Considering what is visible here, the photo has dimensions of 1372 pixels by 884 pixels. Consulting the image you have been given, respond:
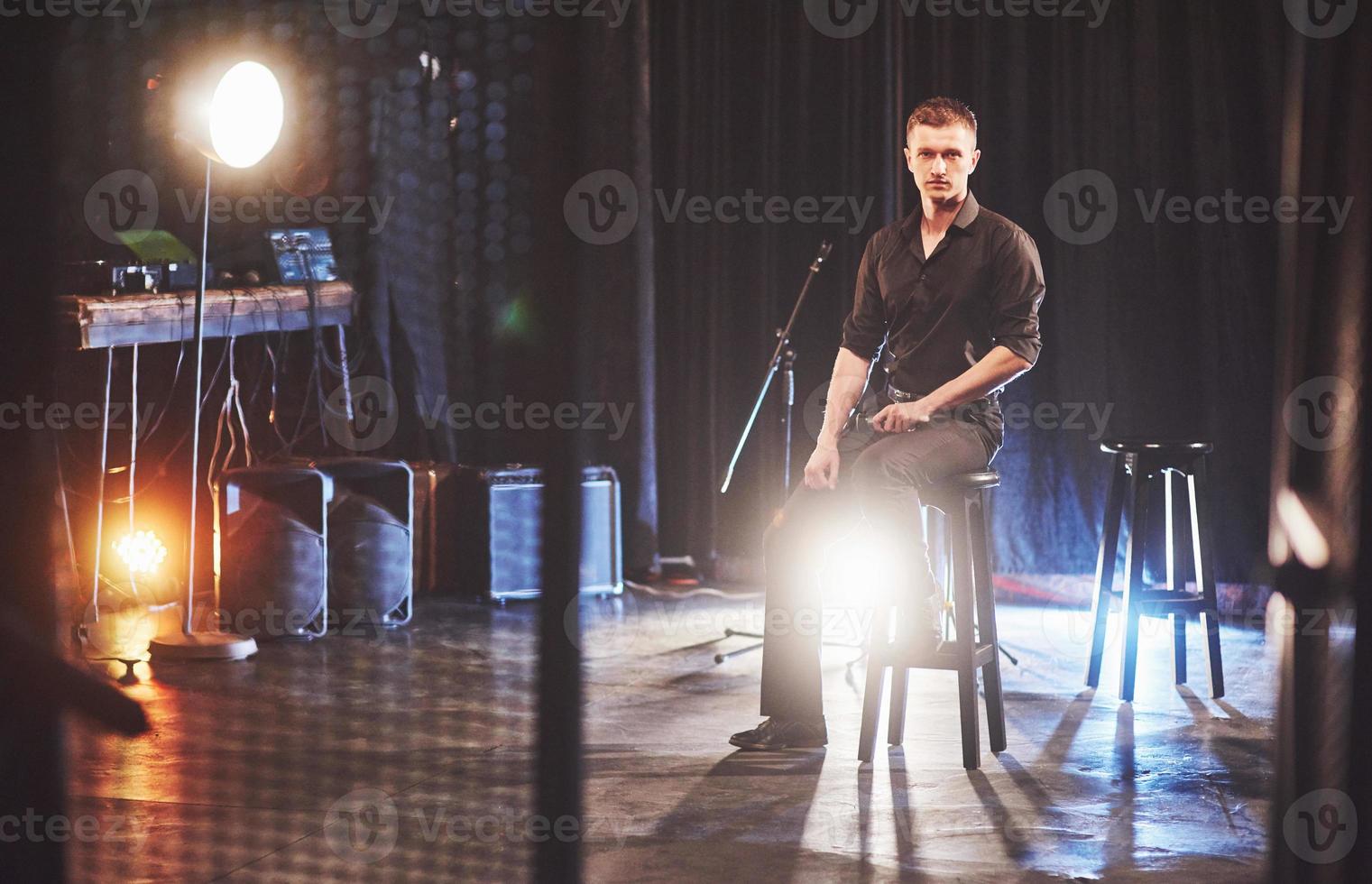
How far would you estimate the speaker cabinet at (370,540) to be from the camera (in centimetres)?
505

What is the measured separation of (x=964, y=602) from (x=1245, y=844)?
0.82 m

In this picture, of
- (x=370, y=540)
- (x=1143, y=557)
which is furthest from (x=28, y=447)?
(x=370, y=540)

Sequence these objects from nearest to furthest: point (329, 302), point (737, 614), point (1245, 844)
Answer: point (1245, 844) < point (737, 614) < point (329, 302)

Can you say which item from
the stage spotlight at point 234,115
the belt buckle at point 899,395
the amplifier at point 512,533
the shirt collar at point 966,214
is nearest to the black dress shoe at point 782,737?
the belt buckle at point 899,395

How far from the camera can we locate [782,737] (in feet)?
10.9

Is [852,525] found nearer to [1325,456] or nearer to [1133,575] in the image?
[1133,575]

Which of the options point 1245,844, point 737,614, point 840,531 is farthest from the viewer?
point 737,614

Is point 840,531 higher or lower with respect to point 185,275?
lower

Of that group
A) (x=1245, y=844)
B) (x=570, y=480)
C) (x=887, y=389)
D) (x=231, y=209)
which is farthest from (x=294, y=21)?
(x=570, y=480)

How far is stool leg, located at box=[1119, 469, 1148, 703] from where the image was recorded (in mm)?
3883

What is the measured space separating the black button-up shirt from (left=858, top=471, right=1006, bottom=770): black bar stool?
321 mm

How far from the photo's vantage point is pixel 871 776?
10.1ft

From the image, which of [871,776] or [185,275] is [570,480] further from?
[185,275]

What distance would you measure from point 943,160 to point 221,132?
242 centimetres
